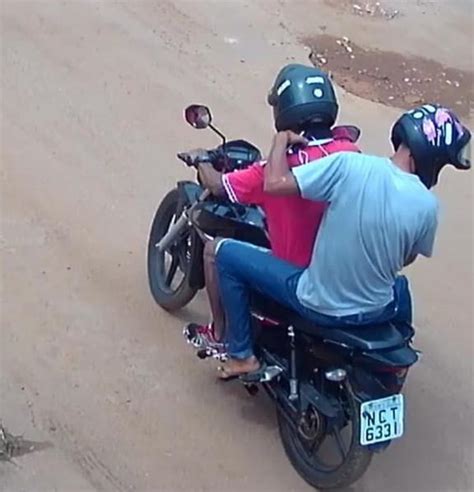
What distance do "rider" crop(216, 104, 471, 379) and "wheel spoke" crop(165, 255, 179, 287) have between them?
3.38ft

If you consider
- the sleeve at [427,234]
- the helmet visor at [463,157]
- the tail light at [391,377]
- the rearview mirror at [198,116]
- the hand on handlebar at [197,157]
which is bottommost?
the tail light at [391,377]

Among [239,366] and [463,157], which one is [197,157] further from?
[463,157]

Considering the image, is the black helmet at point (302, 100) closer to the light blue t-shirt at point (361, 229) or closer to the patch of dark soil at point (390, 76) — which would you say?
the light blue t-shirt at point (361, 229)

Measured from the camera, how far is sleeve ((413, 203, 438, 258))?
469cm

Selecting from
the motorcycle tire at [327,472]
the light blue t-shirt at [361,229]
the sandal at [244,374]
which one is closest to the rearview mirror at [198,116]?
the light blue t-shirt at [361,229]

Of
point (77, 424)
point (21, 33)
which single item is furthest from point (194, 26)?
point (77, 424)

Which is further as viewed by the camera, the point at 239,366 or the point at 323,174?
the point at 239,366

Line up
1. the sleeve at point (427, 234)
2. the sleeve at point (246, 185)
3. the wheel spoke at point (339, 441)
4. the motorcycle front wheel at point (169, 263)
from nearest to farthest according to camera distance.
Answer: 1. the sleeve at point (427, 234)
2. the wheel spoke at point (339, 441)
3. the sleeve at point (246, 185)
4. the motorcycle front wheel at point (169, 263)

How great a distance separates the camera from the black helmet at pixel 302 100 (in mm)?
4926

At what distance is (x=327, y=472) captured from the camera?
504 cm

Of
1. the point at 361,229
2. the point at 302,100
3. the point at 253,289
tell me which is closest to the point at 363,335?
the point at 361,229

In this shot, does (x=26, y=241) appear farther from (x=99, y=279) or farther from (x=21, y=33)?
(x=21, y=33)

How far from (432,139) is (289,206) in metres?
0.67

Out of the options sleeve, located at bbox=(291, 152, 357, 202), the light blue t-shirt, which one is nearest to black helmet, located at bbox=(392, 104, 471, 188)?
the light blue t-shirt
